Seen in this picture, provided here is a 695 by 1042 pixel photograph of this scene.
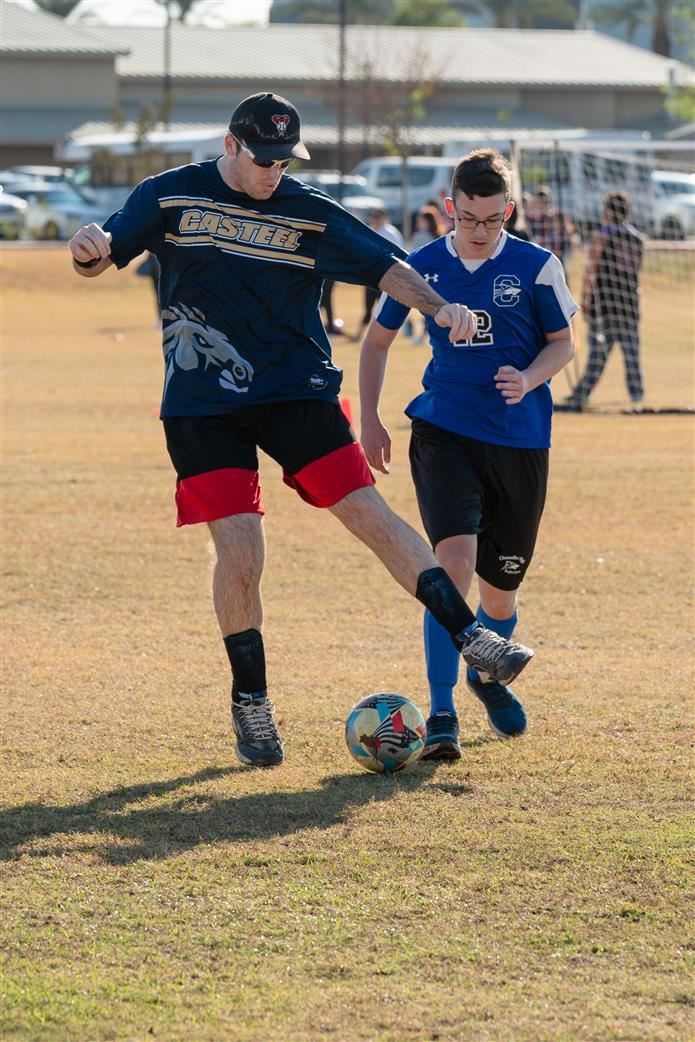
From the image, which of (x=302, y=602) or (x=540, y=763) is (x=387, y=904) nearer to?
(x=540, y=763)

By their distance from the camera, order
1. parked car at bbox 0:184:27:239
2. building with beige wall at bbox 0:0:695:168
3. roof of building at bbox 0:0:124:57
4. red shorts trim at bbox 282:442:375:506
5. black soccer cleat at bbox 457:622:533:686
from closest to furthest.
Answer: black soccer cleat at bbox 457:622:533:686
red shorts trim at bbox 282:442:375:506
roof of building at bbox 0:0:124:57
parked car at bbox 0:184:27:239
building with beige wall at bbox 0:0:695:168

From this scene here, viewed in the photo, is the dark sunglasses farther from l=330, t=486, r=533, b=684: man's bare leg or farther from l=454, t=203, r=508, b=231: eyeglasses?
l=330, t=486, r=533, b=684: man's bare leg

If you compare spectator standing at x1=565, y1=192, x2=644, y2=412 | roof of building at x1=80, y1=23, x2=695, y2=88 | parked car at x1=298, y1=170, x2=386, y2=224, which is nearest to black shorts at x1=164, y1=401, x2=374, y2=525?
spectator standing at x1=565, y1=192, x2=644, y2=412

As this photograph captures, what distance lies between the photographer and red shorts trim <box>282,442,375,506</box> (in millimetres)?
5324

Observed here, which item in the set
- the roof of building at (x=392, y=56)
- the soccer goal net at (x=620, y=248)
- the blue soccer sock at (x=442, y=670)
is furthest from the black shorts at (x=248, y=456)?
the roof of building at (x=392, y=56)

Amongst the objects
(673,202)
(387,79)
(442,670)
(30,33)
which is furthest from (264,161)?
(387,79)

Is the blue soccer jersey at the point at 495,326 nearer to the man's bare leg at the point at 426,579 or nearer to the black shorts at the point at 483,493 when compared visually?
the black shorts at the point at 483,493

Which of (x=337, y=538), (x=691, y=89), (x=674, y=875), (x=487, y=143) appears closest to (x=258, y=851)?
(x=674, y=875)

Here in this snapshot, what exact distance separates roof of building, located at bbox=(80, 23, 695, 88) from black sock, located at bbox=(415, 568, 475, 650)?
40.5 meters

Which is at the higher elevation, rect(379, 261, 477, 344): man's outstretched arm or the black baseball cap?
the black baseball cap

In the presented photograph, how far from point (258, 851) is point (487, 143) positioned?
132ft

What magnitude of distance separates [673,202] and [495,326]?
34377 millimetres

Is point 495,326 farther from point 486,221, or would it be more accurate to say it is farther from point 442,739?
point 442,739

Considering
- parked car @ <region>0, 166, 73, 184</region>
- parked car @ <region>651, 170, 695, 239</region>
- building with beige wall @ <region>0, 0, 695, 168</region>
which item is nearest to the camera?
parked car @ <region>651, 170, 695, 239</region>
